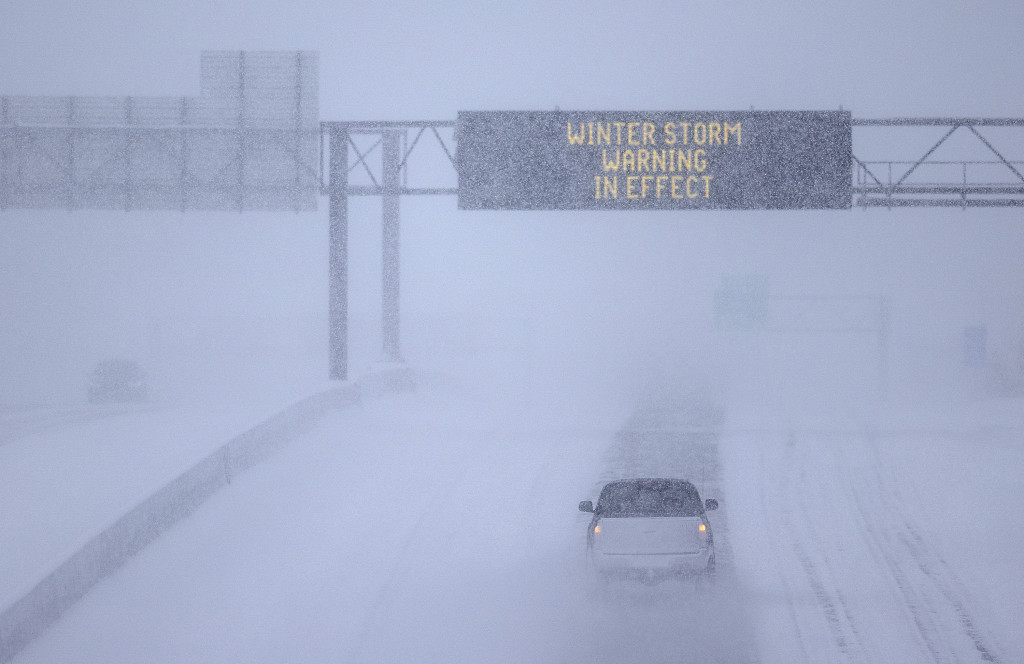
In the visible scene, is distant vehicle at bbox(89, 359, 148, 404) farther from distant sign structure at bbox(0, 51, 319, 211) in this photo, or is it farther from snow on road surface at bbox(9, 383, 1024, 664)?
snow on road surface at bbox(9, 383, 1024, 664)

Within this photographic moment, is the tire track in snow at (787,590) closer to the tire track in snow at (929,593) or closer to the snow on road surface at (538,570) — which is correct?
the snow on road surface at (538,570)

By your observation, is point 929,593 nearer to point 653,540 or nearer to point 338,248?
point 653,540

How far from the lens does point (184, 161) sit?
28.6m

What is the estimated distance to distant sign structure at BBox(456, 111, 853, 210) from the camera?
76.7ft

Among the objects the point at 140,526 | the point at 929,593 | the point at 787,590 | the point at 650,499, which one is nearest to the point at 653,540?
the point at 650,499

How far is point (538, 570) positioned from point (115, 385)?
33640 mm

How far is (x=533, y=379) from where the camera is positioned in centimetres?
6278

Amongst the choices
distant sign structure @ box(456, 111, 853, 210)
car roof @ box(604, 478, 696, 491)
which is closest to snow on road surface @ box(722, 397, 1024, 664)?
car roof @ box(604, 478, 696, 491)

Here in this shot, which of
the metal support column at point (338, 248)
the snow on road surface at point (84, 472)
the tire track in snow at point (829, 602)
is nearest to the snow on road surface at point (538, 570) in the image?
the tire track in snow at point (829, 602)

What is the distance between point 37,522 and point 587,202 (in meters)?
13.7

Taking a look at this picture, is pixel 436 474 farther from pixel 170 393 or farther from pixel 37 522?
pixel 170 393

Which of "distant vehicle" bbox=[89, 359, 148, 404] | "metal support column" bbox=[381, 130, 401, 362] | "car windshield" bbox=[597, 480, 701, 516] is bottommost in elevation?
"distant vehicle" bbox=[89, 359, 148, 404]

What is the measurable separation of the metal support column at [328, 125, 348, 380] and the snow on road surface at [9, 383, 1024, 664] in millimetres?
5611

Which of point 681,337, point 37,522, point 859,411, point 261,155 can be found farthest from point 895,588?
point 681,337
